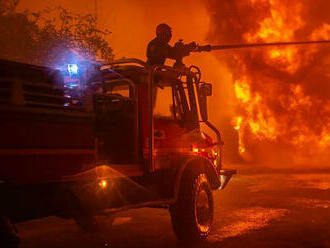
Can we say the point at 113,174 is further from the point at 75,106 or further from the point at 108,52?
the point at 108,52

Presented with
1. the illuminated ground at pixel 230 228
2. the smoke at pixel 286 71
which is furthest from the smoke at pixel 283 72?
the illuminated ground at pixel 230 228

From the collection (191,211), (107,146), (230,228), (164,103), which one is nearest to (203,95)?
(164,103)

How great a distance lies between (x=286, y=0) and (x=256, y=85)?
606cm

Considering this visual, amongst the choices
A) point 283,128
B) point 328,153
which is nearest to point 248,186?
point 283,128

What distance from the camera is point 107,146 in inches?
229

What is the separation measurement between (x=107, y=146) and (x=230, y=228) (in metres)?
3.07

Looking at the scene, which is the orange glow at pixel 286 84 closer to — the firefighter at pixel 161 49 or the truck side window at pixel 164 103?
the firefighter at pixel 161 49

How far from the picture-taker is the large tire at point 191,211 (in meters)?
6.56

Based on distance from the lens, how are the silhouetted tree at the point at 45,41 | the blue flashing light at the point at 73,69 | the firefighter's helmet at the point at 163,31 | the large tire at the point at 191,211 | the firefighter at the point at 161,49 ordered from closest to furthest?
1. the blue flashing light at the point at 73,69
2. the large tire at the point at 191,211
3. the firefighter at the point at 161,49
4. the firefighter's helmet at the point at 163,31
5. the silhouetted tree at the point at 45,41

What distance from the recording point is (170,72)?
6.62 m

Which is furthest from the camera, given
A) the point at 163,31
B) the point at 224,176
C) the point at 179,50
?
the point at 224,176

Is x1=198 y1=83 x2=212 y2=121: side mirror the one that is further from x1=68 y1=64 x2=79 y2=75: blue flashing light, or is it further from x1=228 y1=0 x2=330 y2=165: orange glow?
x1=228 y1=0 x2=330 y2=165: orange glow

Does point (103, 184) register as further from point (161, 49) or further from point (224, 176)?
point (224, 176)

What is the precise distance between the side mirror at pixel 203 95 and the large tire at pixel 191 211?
35.3 inches
